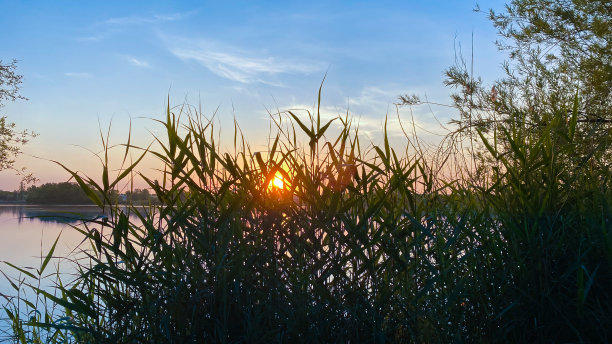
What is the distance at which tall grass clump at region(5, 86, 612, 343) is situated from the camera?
231cm

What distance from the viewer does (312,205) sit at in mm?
2564

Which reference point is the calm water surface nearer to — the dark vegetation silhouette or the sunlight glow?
the dark vegetation silhouette

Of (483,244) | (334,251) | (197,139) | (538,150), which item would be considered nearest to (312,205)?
(334,251)

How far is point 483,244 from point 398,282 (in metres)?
0.48

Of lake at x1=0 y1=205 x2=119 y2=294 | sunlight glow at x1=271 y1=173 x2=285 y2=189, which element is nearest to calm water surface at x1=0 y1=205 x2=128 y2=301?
lake at x1=0 y1=205 x2=119 y2=294

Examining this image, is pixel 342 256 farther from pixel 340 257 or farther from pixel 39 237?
pixel 39 237

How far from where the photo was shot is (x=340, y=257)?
245 centimetres

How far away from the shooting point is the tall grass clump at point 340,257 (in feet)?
7.57

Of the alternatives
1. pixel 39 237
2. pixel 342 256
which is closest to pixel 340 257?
pixel 342 256

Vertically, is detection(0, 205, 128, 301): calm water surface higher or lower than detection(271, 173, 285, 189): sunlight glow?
lower

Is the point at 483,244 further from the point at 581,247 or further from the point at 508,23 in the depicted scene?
the point at 508,23

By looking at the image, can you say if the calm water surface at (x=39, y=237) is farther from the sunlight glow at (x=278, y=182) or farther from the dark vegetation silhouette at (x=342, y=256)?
the sunlight glow at (x=278, y=182)

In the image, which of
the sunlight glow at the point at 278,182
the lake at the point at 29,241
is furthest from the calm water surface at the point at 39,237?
the sunlight glow at the point at 278,182

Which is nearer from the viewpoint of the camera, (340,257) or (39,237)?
(340,257)
